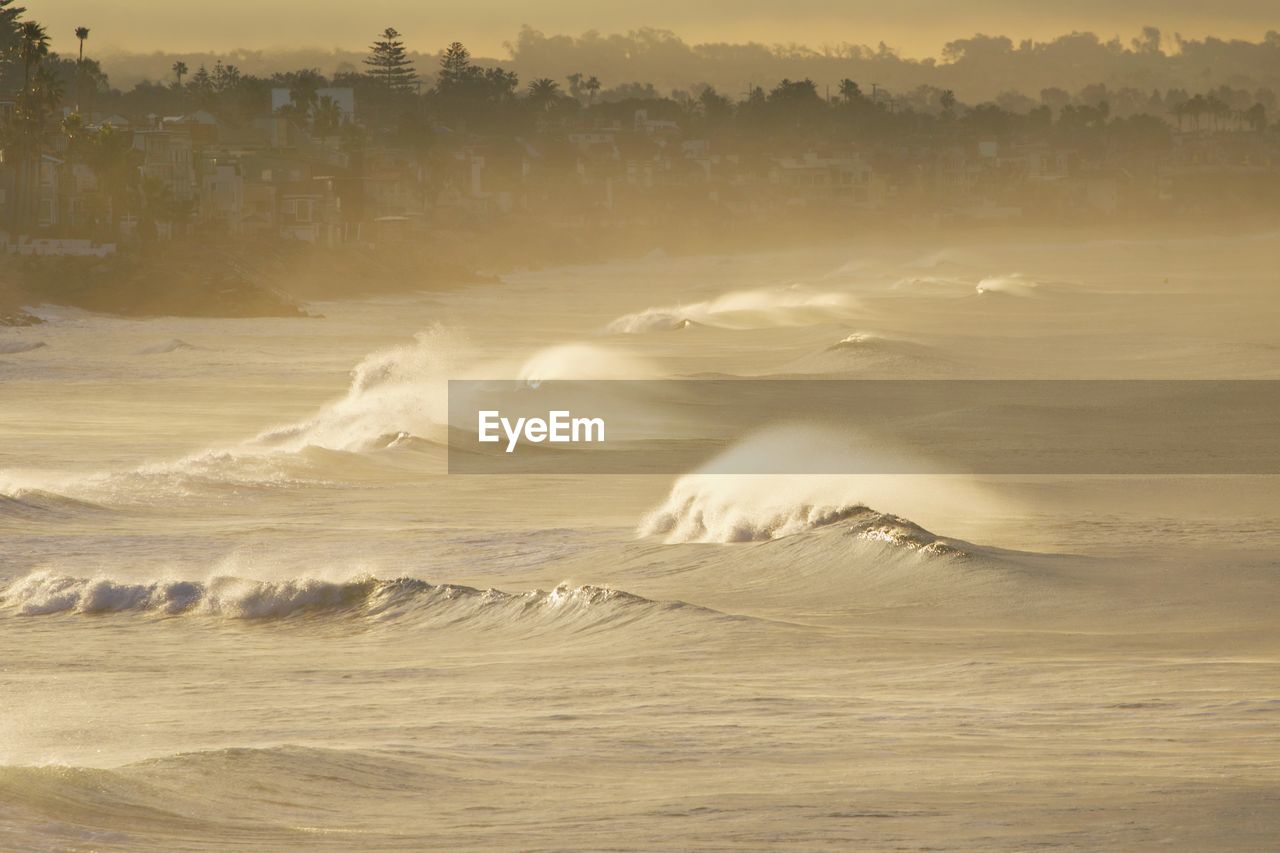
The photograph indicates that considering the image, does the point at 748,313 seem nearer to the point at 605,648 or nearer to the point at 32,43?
the point at 32,43

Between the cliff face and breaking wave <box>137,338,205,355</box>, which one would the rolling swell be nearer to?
breaking wave <box>137,338,205,355</box>

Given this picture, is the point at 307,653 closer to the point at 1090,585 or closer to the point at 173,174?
the point at 1090,585

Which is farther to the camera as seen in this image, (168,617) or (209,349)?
(209,349)

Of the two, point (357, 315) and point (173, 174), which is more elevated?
point (173, 174)

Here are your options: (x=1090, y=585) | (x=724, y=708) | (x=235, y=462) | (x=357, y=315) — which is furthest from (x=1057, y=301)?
(x=724, y=708)

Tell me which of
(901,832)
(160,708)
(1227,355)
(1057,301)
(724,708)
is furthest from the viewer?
(1057,301)

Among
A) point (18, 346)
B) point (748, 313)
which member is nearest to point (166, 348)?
point (18, 346)

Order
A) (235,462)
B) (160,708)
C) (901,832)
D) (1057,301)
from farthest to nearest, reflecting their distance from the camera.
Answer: (1057,301)
(235,462)
(160,708)
(901,832)
